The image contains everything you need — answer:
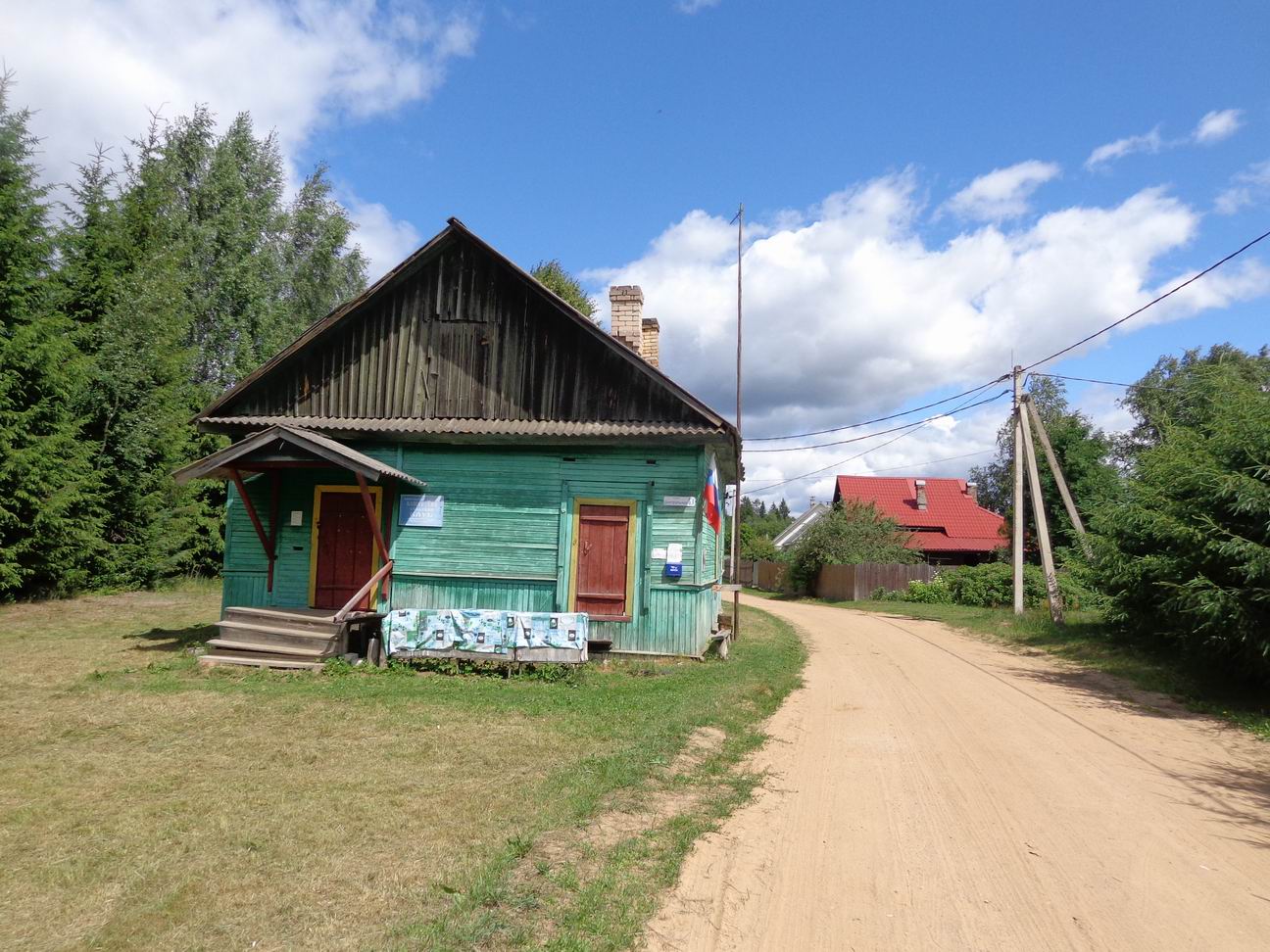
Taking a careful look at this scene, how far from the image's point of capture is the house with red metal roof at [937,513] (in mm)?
44656

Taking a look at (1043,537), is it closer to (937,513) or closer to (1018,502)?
(1018,502)

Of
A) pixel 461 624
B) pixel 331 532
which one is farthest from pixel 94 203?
pixel 461 624

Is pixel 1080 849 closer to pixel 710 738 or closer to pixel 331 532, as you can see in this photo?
pixel 710 738

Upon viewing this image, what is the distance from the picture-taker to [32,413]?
15758mm

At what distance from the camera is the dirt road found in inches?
155

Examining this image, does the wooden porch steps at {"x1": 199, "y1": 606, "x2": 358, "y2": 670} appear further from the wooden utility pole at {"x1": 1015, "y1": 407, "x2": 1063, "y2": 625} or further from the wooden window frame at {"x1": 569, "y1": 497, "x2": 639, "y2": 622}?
the wooden utility pole at {"x1": 1015, "y1": 407, "x2": 1063, "y2": 625}

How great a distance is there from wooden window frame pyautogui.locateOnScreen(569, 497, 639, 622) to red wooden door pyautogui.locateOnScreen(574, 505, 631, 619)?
23 mm

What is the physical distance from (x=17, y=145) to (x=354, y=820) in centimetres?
1872

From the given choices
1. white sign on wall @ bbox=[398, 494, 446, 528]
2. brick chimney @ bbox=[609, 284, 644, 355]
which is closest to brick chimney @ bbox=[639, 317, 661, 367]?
brick chimney @ bbox=[609, 284, 644, 355]

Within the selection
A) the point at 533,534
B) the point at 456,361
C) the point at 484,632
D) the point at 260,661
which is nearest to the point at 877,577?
the point at 533,534

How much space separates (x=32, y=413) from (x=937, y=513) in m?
44.4

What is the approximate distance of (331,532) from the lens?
12977 millimetres

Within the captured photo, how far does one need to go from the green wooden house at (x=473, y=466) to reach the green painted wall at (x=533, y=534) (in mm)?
23

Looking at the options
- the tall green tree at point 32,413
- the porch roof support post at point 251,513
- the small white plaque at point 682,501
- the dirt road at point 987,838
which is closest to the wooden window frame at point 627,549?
the small white plaque at point 682,501
